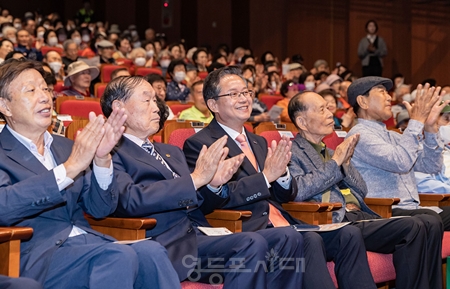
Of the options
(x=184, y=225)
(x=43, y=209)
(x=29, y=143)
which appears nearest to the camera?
(x=43, y=209)

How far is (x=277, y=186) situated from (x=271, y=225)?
0.55 ft

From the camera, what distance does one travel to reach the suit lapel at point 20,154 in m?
2.16

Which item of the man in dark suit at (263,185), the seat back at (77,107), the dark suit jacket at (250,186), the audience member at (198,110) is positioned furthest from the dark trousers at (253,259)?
the audience member at (198,110)

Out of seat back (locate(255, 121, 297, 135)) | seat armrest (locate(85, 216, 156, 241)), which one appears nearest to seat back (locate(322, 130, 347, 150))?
seat back (locate(255, 121, 297, 135))

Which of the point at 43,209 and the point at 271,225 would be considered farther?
the point at 271,225

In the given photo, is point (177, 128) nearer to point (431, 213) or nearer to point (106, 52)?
point (431, 213)

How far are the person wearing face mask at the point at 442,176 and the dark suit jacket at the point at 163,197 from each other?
1559mm

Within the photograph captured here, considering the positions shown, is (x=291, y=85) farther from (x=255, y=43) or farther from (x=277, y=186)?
(x=255, y=43)

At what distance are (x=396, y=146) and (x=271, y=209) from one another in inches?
32.5

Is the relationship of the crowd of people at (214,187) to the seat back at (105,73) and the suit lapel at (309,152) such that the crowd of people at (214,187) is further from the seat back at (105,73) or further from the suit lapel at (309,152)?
the seat back at (105,73)

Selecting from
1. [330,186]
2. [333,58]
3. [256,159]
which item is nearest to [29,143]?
[256,159]

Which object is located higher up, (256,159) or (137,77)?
(137,77)

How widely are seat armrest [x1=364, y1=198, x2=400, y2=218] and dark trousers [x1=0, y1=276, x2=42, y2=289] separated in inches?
73.6

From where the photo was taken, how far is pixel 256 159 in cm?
301
